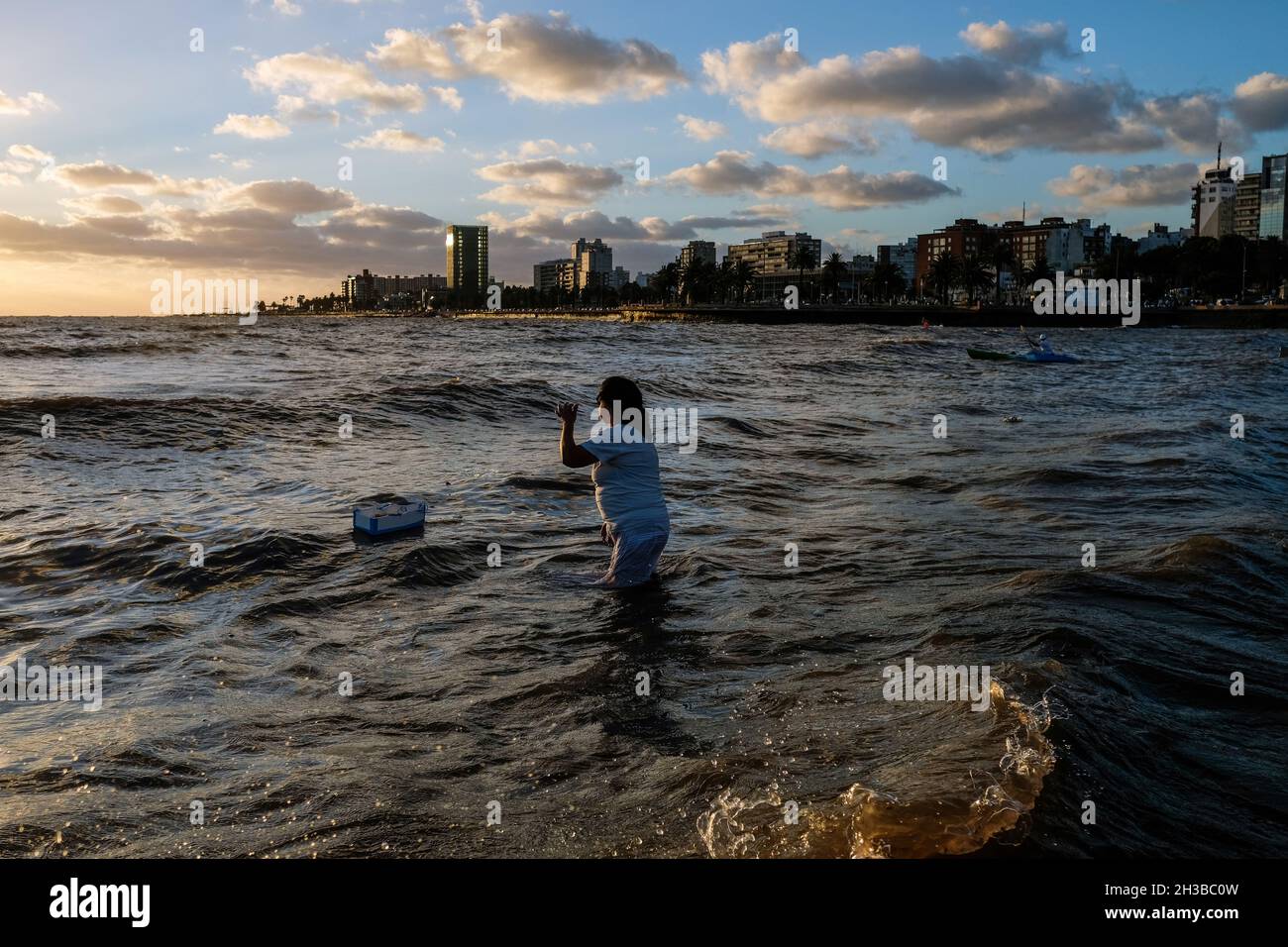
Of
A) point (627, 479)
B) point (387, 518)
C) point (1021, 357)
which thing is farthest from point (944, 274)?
point (627, 479)

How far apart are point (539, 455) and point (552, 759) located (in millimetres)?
12683

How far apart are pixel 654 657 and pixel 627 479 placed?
6.40ft

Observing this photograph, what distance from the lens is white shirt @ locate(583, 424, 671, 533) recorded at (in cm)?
785

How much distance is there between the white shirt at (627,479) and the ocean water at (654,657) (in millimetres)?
678

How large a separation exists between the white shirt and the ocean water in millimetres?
678

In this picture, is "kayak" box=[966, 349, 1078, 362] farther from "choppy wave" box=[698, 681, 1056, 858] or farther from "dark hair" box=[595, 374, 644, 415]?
"choppy wave" box=[698, 681, 1056, 858]

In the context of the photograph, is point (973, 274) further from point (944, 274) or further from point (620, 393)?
point (620, 393)
